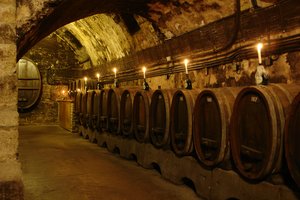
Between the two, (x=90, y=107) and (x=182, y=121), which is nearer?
(x=182, y=121)

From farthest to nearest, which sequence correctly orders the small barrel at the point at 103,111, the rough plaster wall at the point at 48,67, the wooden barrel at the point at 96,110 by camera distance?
1. the rough plaster wall at the point at 48,67
2. the wooden barrel at the point at 96,110
3. the small barrel at the point at 103,111

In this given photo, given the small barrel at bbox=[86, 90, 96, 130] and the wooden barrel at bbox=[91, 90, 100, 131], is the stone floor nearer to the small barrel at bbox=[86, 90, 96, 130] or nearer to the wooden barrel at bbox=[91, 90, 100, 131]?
the wooden barrel at bbox=[91, 90, 100, 131]

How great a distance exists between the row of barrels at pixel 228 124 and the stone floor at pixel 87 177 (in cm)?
53

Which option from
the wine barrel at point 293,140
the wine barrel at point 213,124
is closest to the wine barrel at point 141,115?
the wine barrel at point 213,124

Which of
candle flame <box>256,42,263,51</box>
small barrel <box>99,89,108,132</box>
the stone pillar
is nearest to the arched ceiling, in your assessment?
the stone pillar

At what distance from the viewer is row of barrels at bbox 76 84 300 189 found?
2662mm

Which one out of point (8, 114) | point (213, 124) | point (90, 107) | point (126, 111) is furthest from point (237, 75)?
point (90, 107)

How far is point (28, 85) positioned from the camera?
11992 millimetres

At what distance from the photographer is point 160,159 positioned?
4.80 m

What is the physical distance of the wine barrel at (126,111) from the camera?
5734 millimetres

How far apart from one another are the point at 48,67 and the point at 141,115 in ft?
27.4

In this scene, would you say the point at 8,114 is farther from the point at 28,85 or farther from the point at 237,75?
the point at 28,85

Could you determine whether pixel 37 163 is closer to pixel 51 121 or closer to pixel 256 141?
pixel 256 141

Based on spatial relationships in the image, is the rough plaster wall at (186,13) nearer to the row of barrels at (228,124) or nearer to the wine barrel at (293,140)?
the row of barrels at (228,124)
